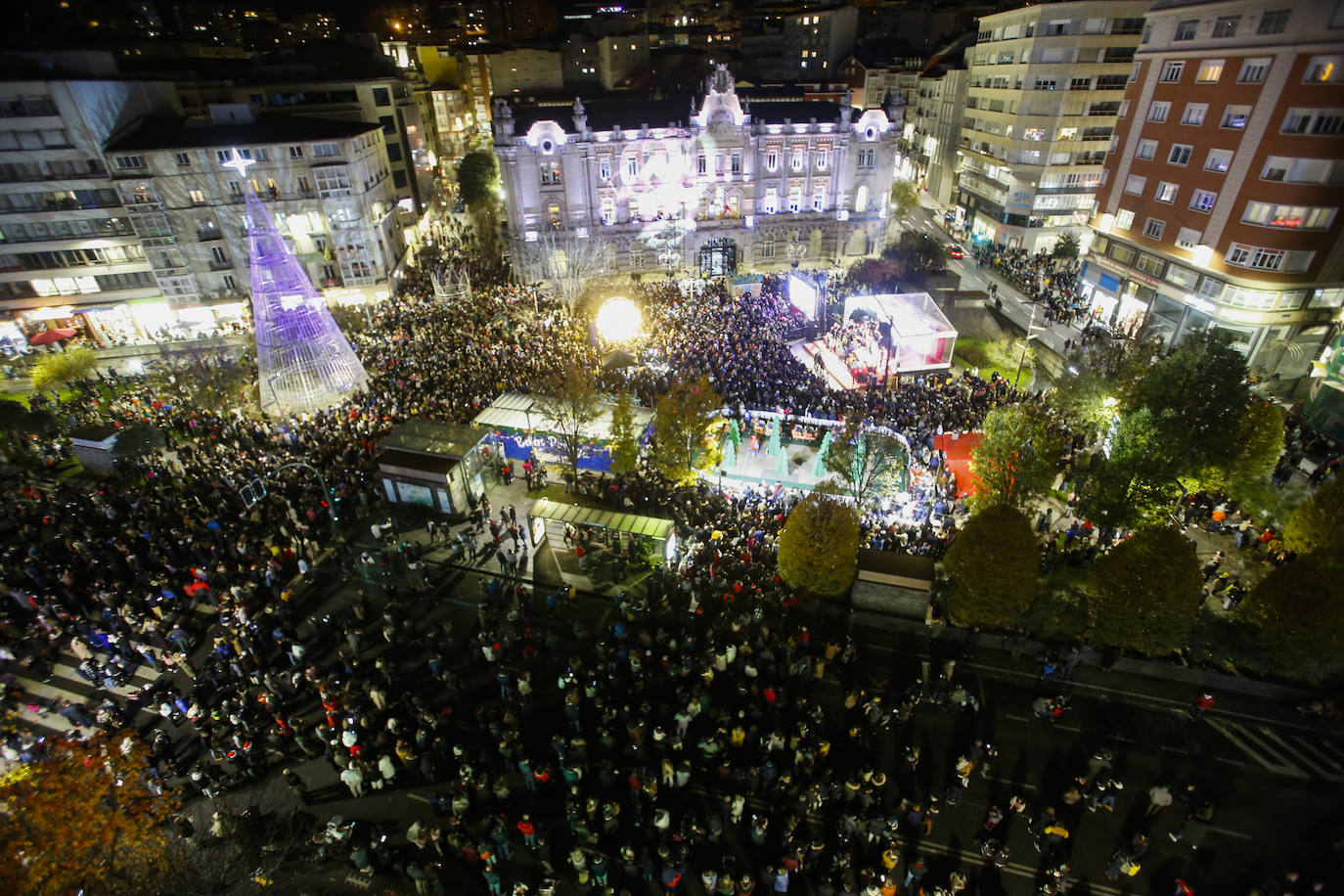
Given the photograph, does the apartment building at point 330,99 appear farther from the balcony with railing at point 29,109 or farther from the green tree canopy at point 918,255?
the green tree canopy at point 918,255

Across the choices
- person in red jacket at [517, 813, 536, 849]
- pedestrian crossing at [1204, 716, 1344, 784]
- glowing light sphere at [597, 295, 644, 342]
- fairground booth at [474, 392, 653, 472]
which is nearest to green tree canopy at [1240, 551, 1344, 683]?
pedestrian crossing at [1204, 716, 1344, 784]

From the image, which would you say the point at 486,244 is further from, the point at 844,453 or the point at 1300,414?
the point at 1300,414

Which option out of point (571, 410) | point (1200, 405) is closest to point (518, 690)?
point (571, 410)

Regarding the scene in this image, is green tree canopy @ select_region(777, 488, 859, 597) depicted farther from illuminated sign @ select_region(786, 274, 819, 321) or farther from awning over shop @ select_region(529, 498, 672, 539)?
illuminated sign @ select_region(786, 274, 819, 321)

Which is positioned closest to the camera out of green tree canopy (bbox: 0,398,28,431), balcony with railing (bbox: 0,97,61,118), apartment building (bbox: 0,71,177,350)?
green tree canopy (bbox: 0,398,28,431)

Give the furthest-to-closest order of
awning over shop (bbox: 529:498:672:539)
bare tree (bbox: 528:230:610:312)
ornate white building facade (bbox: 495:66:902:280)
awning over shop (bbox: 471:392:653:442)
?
ornate white building facade (bbox: 495:66:902:280) < bare tree (bbox: 528:230:610:312) < awning over shop (bbox: 471:392:653:442) < awning over shop (bbox: 529:498:672:539)

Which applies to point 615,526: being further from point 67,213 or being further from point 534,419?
point 67,213
